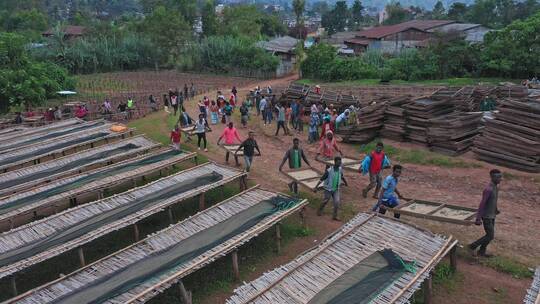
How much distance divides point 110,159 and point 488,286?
11103 millimetres

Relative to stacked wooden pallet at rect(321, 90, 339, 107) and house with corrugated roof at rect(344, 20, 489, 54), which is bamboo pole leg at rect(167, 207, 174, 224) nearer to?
stacked wooden pallet at rect(321, 90, 339, 107)

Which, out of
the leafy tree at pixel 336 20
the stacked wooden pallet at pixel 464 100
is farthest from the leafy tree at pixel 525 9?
the stacked wooden pallet at pixel 464 100

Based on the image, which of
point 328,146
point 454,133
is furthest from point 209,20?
point 328,146

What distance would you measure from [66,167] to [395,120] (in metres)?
11.2

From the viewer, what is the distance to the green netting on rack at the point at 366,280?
6871 mm

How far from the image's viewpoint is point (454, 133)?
50.4 feet

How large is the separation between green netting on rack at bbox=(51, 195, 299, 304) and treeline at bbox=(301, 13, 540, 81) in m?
27.7

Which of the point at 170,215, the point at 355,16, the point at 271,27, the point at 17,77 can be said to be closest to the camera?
the point at 170,215

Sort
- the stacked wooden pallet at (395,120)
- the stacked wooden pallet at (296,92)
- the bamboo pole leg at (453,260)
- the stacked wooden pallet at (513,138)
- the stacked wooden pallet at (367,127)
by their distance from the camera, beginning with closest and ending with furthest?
the bamboo pole leg at (453,260) < the stacked wooden pallet at (513,138) < the stacked wooden pallet at (395,120) < the stacked wooden pallet at (367,127) < the stacked wooden pallet at (296,92)

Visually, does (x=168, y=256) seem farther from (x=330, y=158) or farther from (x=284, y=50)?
(x=284, y=50)

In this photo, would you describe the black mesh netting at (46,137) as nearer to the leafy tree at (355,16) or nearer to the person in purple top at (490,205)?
the person in purple top at (490,205)

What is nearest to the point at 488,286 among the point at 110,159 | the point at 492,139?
the point at 492,139

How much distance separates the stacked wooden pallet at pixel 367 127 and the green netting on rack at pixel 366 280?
32.0ft

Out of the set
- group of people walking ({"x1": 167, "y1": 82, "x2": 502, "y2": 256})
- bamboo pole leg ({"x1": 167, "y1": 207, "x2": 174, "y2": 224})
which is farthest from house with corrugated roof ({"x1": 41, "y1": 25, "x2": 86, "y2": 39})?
bamboo pole leg ({"x1": 167, "y1": 207, "x2": 174, "y2": 224})
